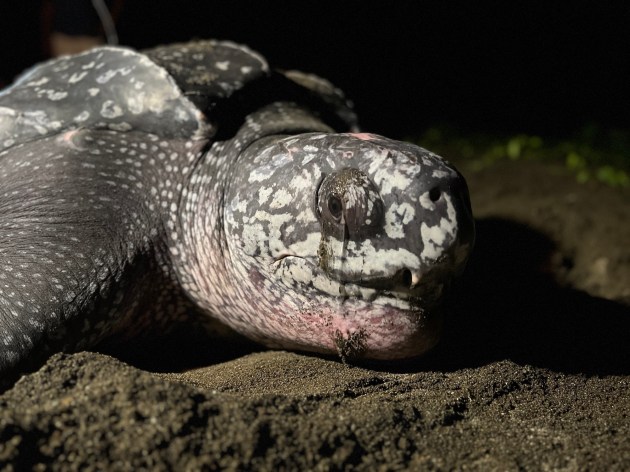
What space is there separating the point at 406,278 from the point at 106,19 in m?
3.05

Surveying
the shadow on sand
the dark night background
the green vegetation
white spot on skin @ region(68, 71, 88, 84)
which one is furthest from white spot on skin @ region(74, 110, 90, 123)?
the dark night background

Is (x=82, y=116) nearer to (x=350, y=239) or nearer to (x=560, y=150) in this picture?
(x=350, y=239)

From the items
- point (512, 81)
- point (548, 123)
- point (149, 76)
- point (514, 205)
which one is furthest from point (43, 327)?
point (512, 81)

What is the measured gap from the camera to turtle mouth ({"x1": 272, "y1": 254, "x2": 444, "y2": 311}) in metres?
1.47

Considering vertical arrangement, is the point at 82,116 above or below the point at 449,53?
above

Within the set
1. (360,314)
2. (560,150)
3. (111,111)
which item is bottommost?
(560,150)

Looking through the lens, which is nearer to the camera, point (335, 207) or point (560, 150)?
point (335, 207)

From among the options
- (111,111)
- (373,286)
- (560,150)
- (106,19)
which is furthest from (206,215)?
(560,150)

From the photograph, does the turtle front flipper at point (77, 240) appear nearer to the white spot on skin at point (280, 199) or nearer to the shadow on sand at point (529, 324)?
the white spot on skin at point (280, 199)

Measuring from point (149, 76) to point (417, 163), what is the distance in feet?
3.34

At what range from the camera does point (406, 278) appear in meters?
1.46

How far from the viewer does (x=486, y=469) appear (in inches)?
44.8

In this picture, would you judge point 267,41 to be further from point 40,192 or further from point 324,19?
point 40,192

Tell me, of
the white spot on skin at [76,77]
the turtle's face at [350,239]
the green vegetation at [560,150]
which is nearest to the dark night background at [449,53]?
the green vegetation at [560,150]
